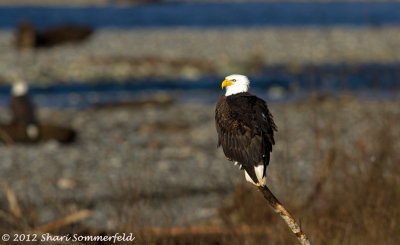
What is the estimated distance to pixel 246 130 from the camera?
3400 millimetres

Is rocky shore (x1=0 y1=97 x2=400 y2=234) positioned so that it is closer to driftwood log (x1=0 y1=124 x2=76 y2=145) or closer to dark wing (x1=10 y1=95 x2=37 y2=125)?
driftwood log (x1=0 y1=124 x2=76 y2=145)

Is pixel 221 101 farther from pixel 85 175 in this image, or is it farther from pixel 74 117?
pixel 74 117

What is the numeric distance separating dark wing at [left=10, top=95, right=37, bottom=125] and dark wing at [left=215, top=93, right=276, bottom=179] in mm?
12804

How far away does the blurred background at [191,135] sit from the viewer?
6.29 m

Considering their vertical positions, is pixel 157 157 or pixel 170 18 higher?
pixel 157 157

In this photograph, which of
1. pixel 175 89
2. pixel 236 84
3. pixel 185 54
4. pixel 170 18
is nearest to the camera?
pixel 236 84

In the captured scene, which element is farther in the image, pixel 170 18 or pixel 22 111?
pixel 170 18

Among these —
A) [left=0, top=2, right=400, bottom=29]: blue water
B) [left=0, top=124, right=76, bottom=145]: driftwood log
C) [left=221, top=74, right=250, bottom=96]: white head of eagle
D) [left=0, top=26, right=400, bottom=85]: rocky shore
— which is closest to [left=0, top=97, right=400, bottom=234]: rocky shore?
[left=0, top=124, right=76, bottom=145]: driftwood log

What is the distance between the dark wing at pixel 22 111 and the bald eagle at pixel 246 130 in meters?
12.8

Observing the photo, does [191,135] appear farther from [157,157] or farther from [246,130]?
[246,130]

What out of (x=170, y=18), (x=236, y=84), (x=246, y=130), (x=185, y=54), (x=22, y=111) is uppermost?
(x=236, y=84)

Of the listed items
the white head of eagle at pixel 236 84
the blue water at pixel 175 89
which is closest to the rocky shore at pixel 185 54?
the blue water at pixel 175 89

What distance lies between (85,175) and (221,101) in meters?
9.96

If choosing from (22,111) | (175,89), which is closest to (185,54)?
(175,89)
